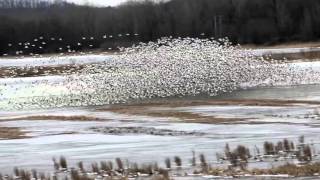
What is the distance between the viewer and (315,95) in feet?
103

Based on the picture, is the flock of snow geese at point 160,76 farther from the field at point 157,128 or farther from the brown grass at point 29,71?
the brown grass at point 29,71

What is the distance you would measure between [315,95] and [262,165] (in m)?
20.0

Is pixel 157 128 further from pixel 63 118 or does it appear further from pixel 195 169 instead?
pixel 195 169

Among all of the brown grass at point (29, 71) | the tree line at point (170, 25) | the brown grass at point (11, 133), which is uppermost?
the tree line at point (170, 25)

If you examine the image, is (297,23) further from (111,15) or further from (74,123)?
(74,123)

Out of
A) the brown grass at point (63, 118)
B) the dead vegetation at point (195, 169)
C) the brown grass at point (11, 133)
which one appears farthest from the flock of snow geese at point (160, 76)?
the dead vegetation at point (195, 169)

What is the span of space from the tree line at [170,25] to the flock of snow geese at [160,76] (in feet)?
177

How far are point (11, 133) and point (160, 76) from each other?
51.6 ft

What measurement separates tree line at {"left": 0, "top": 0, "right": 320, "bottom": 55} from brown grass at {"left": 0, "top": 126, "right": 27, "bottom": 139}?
69921 mm

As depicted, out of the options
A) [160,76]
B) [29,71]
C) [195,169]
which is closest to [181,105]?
[160,76]

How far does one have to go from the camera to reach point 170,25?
4579 inches

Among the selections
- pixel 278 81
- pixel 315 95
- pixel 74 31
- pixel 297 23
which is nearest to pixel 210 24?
pixel 297 23

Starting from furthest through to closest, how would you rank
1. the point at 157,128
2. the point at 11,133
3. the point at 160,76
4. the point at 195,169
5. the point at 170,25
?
the point at 170,25, the point at 160,76, the point at 11,133, the point at 157,128, the point at 195,169

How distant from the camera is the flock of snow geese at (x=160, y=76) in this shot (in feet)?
119
